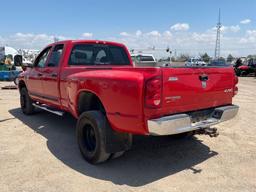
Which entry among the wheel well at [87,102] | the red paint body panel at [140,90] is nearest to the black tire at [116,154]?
the red paint body panel at [140,90]

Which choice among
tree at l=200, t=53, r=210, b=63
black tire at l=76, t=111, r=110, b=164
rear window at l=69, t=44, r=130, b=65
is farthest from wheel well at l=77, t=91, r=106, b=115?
tree at l=200, t=53, r=210, b=63

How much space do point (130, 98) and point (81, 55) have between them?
256cm

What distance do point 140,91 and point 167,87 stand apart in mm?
380

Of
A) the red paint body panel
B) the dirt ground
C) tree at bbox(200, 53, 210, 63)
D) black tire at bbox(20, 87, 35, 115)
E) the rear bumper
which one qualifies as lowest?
the dirt ground

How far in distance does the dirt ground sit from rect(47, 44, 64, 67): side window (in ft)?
5.01

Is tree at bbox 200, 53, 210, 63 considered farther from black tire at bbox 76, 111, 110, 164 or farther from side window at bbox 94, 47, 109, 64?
black tire at bbox 76, 111, 110, 164

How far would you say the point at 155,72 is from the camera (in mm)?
3453

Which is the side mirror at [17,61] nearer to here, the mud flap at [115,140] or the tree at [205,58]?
the mud flap at [115,140]

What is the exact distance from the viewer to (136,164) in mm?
4406

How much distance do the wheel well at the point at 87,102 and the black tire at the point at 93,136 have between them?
1.15 ft

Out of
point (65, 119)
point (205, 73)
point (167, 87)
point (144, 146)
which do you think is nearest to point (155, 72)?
point (167, 87)

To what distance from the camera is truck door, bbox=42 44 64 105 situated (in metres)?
5.68

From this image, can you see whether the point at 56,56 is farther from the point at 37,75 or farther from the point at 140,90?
the point at 140,90

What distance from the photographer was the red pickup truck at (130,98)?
138 inches
